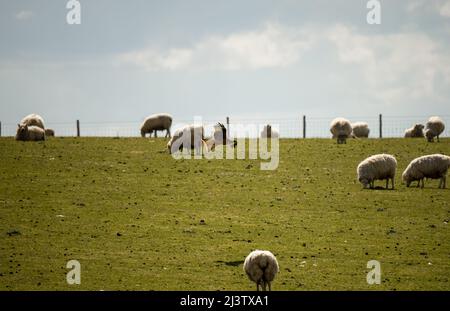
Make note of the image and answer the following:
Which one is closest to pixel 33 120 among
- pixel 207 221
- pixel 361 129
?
pixel 207 221

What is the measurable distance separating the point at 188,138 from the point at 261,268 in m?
22.0

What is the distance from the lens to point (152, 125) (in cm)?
5381

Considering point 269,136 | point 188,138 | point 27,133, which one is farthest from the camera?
point 269,136

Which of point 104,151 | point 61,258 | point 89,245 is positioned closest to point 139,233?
point 89,245

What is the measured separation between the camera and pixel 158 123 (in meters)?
53.7

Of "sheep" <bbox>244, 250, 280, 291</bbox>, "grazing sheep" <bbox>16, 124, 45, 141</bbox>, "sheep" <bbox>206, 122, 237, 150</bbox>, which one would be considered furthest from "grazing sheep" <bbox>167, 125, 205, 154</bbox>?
"sheep" <bbox>244, 250, 280, 291</bbox>

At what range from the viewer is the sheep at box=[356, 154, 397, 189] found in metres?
33.6

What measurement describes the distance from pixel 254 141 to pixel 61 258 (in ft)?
76.2

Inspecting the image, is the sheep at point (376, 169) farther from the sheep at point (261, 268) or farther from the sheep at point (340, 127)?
the sheep at point (340, 127)

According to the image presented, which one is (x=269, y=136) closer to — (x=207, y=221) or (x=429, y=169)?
(x=429, y=169)

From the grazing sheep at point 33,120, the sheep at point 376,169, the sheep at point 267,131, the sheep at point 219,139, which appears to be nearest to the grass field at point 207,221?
the sheep at point 376,169

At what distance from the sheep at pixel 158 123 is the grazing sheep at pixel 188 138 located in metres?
12.3

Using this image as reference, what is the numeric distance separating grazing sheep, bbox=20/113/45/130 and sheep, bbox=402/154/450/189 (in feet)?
80.9
